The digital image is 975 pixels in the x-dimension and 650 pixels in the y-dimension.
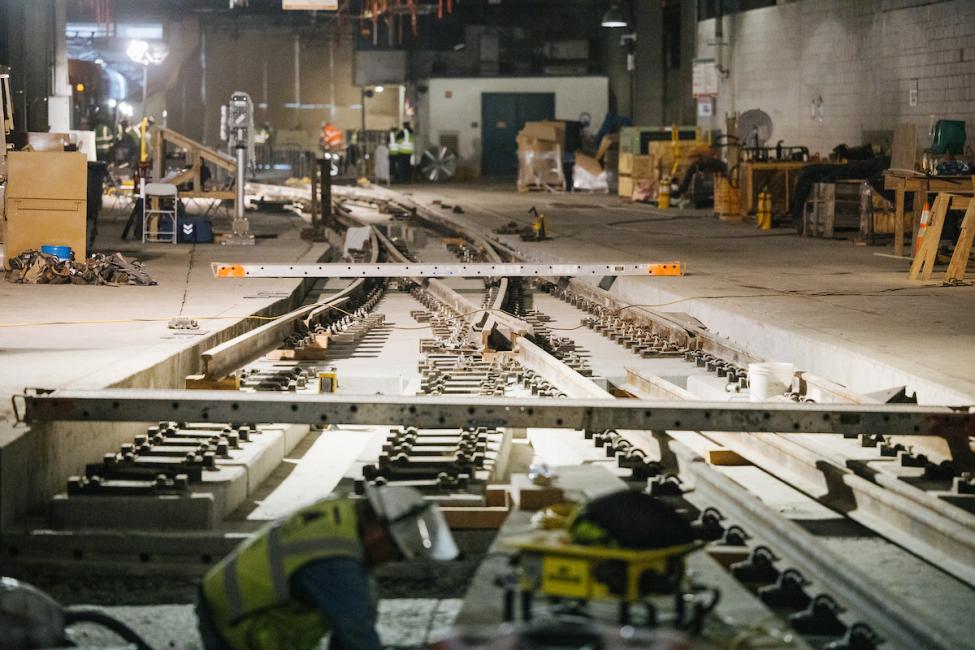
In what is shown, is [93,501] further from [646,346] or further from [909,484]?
[646,346]

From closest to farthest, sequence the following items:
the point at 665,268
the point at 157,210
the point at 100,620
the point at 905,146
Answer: the point at 100,620
the point at 665,268
the point at 905,146
the point at 157,210

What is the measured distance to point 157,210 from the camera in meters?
22.2

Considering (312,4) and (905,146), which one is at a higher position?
(312,4)

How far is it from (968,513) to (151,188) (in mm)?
16798

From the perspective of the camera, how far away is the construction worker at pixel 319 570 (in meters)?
4.47

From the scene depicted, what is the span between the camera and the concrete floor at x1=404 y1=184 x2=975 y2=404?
34.7 ft

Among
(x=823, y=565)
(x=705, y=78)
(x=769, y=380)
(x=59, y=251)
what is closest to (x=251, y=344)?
(x=769, y=380)

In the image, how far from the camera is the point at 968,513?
268 inches

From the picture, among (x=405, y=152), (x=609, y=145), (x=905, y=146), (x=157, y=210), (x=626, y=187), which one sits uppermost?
(x=609, y=145)

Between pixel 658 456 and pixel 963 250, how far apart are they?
8.42 metres

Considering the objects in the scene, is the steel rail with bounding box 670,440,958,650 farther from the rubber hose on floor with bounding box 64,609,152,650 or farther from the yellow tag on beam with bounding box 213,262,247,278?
the yellow tag on beam with bounding box 213,262,247,278

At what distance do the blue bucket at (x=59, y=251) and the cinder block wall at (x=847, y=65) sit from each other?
14.1 metres

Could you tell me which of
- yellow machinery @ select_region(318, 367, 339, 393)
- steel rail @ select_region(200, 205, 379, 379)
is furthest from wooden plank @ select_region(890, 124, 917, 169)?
yellow machinery @ select_region(318, 367, 339, 393)

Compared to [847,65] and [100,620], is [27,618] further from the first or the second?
[847,65]
